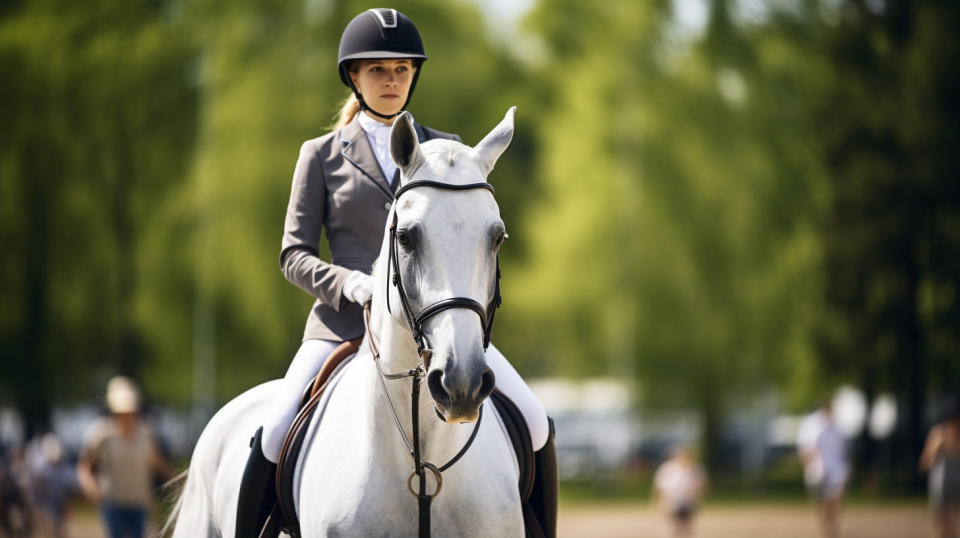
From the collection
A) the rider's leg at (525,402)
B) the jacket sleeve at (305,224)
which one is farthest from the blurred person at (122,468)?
the rider's leg at (525,402)

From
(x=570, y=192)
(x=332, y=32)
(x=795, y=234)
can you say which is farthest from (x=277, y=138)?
(x=795, y=234)

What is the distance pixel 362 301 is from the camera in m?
4.64

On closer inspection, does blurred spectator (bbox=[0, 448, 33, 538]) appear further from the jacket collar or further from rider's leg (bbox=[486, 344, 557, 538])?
the jacket collar

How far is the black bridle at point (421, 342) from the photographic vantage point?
13.0ft

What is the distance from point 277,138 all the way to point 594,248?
9426 millimetres

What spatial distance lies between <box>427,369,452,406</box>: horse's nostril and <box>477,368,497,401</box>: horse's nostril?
4.4 inches

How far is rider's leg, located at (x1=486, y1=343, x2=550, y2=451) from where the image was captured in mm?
5238

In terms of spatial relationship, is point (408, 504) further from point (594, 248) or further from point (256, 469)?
point (594, 248)

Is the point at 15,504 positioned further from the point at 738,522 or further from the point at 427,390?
the point at 427,390

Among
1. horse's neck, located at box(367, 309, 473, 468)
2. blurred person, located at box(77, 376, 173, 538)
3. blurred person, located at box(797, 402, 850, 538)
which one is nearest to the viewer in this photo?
horse's neck, located at box(367, 309, 473, 468)

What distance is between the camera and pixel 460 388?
379 centimetres

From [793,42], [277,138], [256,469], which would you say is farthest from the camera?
[793,42]

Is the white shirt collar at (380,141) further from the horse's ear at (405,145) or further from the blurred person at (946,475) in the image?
the blurred person at (946,475)

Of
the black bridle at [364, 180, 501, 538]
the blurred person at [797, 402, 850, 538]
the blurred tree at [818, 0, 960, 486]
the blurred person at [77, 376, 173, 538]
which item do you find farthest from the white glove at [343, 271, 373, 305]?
the blurred tree at [818, 0, 960, 486]
